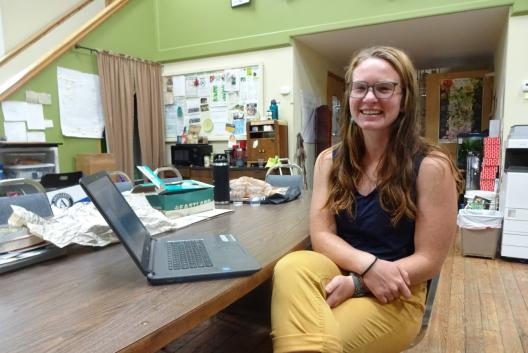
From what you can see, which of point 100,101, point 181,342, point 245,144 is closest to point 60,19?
point 100,101

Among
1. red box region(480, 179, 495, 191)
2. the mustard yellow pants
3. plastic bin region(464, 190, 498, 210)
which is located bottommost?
plastic bin region(464, 190, 498, 210)

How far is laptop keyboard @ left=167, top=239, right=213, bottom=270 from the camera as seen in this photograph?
884 millimetres

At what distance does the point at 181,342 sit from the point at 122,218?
122 centimetres

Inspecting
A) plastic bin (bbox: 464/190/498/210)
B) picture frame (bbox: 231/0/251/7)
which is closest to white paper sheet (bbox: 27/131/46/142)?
picture frame (bbox: 231/0/251/7)

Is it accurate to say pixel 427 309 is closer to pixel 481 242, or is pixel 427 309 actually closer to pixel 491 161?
pixel 481 242

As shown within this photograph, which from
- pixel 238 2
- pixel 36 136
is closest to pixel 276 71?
pixel 238 2

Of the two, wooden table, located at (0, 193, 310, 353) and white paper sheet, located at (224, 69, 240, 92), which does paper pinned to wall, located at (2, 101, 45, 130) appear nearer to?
white paper sheet, located at (224, 69, 240, 92)

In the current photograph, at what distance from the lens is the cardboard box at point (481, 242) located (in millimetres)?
3033

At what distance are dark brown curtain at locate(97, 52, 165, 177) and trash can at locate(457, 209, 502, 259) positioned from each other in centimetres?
390

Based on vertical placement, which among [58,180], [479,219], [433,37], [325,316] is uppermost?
[433,37]

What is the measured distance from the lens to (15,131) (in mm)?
3617

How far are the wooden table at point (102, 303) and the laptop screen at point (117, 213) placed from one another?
0.24ft

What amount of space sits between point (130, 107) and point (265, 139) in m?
1.88

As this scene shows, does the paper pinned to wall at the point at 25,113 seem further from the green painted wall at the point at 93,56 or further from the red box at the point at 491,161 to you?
the red box at the point at 491,161
